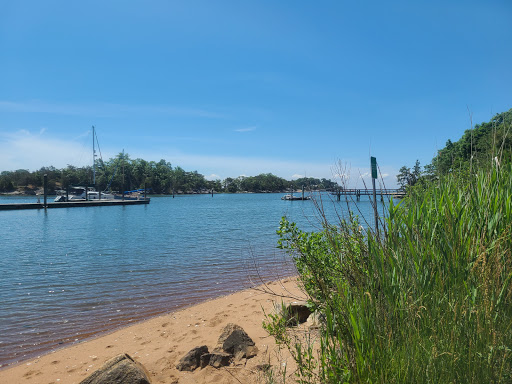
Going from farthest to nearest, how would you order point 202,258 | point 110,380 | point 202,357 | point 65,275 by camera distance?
point 202,258
point 65,275
point 202,357
point 110,380

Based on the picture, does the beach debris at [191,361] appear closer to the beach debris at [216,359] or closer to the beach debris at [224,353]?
the beach debris at [224,353]

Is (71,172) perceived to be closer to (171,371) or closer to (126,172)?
(126,172)

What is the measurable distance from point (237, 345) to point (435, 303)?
10.9 ft

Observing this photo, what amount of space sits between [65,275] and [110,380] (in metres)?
10.5

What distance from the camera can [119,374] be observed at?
170 inches

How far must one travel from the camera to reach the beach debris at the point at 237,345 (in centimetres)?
517

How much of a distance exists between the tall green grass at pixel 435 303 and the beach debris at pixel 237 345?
1852mm

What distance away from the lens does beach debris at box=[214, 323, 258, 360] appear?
5.17m

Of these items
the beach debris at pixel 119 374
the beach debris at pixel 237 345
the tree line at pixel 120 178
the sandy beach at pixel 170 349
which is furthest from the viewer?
the tree line at pixel 120 178

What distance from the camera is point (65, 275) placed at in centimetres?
1329

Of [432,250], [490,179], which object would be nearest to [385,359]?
[432,250]

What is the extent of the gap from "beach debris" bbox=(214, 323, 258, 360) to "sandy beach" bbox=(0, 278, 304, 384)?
13 cm

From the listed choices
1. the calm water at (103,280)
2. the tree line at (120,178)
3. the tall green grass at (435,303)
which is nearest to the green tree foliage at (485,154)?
the tall green grass at (435,303)

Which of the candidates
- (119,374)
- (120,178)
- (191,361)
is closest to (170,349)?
(191,361)
